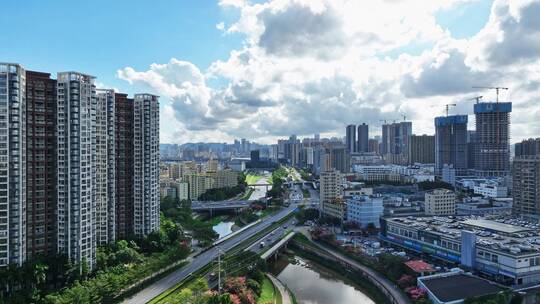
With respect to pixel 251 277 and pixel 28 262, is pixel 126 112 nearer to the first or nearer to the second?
pixel 28 262

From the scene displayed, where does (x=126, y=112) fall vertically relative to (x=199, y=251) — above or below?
above

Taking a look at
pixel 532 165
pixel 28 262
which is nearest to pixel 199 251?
pixel 28 262

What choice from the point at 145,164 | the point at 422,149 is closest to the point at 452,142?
the point at 422,149

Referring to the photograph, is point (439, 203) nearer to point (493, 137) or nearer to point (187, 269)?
point (187, 269)

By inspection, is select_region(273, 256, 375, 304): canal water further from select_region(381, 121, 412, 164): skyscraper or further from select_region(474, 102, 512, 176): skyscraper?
select_region(381, 121, 412, 164): skyscraper

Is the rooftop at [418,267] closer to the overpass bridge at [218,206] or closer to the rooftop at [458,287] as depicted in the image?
the rooftop at [458,287]
